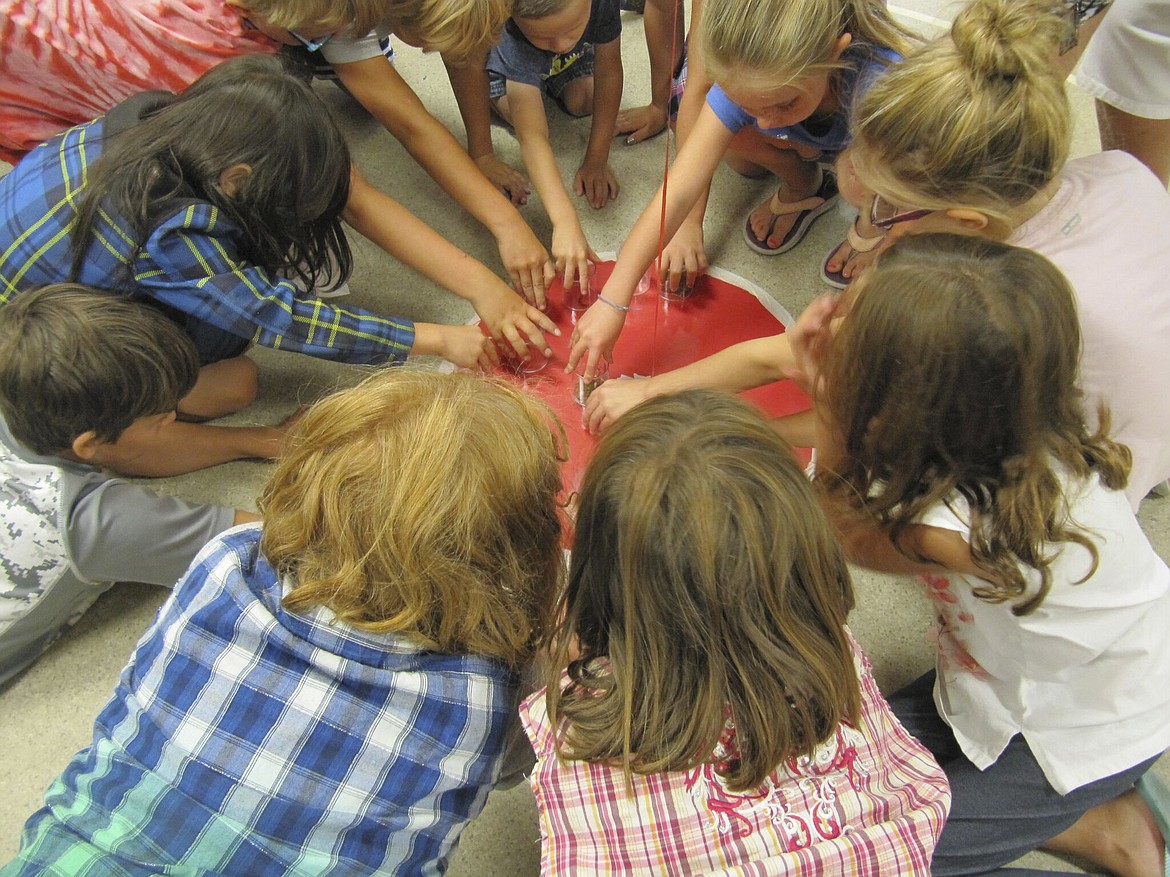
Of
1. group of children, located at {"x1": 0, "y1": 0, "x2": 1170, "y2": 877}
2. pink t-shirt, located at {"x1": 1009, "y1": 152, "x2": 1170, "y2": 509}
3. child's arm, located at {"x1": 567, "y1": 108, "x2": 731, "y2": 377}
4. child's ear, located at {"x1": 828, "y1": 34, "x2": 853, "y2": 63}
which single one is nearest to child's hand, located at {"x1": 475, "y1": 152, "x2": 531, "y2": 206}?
child's arm, located at {"x1": 567, "y1": 108, "x2": 731, "y2": 377}

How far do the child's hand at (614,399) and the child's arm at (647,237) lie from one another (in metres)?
0.09

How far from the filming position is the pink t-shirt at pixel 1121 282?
2.49 feet

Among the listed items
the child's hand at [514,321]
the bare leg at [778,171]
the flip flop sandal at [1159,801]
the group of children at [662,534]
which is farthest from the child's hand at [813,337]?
the flip flop sandal at [1159,801]

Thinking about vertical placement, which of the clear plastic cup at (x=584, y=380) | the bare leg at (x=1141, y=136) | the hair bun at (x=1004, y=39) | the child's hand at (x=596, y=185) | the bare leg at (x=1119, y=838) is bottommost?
the bare leg at (x=1119, y=838)

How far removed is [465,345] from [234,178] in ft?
1.13

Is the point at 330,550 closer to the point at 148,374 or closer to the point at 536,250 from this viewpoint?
the point at 148,374

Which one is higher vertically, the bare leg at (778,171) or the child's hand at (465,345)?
the bare leg at (778,171)

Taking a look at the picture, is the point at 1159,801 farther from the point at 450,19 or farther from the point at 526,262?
the point at 450,19

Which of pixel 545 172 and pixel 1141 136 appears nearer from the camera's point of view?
pixel 1141 136

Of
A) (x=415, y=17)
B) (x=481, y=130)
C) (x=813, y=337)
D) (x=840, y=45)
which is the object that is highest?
(x=840, y=45)

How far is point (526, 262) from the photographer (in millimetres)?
1231

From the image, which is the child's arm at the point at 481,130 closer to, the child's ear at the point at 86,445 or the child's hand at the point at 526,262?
the child's hand at the point at 526,262

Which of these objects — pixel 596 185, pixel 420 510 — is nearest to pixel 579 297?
pixel 596 185

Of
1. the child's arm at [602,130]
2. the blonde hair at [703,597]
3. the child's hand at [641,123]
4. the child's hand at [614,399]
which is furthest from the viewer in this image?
the child's hand at [641,123]
